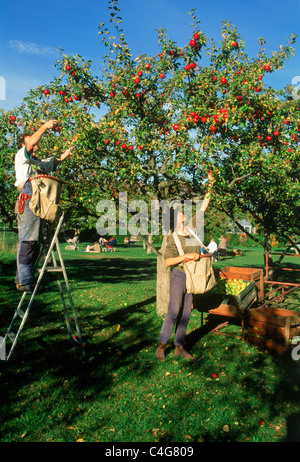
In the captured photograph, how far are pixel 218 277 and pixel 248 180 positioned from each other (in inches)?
97.7

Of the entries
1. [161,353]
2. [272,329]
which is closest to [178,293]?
[161,353]

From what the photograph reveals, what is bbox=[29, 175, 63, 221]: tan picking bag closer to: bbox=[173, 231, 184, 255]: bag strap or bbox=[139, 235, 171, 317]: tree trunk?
bbox=[173, 231, 184, 255]: bag strap

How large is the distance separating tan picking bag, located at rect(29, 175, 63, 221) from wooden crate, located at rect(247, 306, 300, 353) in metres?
4.20

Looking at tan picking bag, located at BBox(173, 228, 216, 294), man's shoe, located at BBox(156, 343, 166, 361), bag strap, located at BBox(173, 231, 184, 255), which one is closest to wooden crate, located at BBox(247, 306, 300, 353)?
tan picking bag, located at BBox(173, 228, 216, 294)

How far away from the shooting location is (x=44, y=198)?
439 centimetres

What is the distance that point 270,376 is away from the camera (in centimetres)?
477

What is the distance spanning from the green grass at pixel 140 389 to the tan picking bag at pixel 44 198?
228cm

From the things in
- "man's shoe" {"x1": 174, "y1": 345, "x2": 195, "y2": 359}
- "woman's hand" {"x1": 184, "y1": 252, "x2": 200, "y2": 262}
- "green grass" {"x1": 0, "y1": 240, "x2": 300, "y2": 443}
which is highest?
"woman's hand" {"x1": 184, "y1": 252, "x2": 200, "y2": 262}

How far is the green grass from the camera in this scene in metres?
3.40

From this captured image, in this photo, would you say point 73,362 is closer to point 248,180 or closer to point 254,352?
point 254,352

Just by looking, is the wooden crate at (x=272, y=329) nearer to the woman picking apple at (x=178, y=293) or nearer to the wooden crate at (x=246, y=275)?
the woman picking apple at (x=178, y=293)

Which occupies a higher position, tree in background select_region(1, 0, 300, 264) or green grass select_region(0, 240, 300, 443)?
tree in background select_region(1, 0, 300, 264)

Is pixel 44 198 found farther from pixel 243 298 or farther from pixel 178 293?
pixel 243 298
